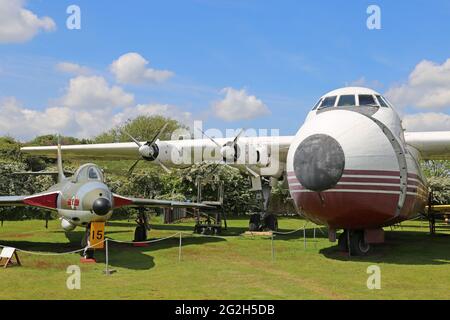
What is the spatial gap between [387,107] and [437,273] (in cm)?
Result: 477

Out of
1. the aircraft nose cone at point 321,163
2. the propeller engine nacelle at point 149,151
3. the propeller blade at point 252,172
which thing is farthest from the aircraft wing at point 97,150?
the aircraft nose cone at point 321,163

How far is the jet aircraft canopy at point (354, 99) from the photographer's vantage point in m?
12.9

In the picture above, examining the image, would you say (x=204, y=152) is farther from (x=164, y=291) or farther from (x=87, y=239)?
(x=164, y=291)

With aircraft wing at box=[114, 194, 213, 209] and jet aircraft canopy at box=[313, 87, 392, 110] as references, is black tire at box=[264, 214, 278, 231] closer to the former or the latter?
aircraft wing at box=[114, 194, 213, 209]

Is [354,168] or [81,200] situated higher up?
[354,168]

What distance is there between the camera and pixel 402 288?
897 cm

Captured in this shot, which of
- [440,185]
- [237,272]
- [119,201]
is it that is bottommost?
[237,272]

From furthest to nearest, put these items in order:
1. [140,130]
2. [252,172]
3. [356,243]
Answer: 1. [140,130]
2. [252,172]
3. [356,243]

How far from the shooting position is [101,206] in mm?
12055

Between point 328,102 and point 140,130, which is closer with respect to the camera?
point 328,102

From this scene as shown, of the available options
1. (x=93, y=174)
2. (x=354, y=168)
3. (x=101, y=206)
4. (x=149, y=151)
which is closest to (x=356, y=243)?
(x=354, y=168)

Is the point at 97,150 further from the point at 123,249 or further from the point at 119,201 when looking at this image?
the point at 119,201

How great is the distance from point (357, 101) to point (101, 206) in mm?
7492

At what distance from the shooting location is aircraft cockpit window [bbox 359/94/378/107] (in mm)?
12895
